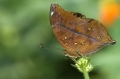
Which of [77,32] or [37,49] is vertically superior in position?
[77,32]

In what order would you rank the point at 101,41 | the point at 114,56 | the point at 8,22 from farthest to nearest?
the point at 8,22, the point at 114,56, the point at 101,41

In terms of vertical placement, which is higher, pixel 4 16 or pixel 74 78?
pixel 4 16

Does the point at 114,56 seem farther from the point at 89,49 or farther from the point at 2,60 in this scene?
the point at 89,49

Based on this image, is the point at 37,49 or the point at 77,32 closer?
the point at 77,32

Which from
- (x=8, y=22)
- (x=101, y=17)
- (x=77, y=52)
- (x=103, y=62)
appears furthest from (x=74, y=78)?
(x=77, y=52)
